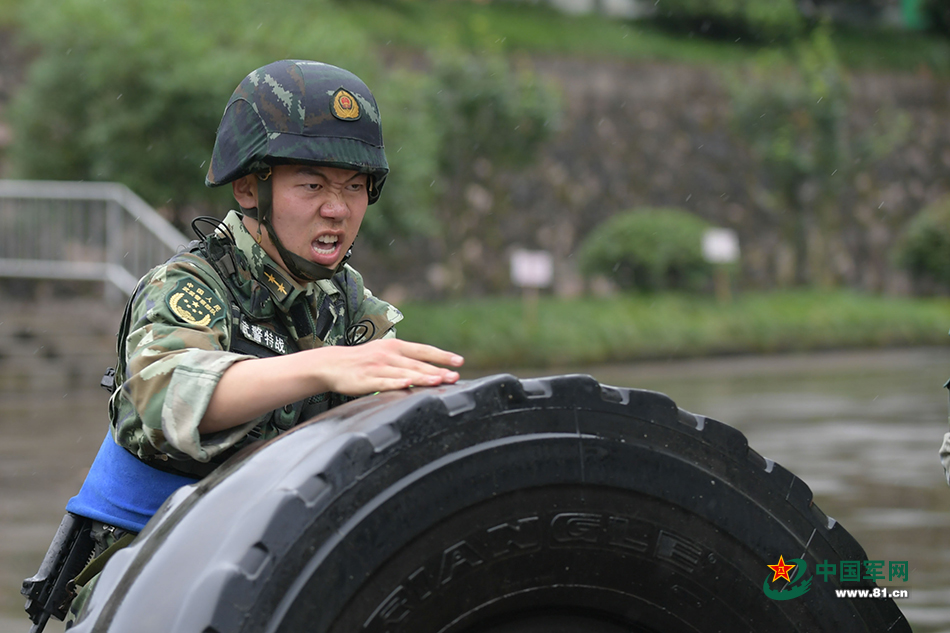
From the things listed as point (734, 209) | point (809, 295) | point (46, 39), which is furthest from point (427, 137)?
point (734, 209)

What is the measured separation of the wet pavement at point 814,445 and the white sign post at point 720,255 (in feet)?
13.5

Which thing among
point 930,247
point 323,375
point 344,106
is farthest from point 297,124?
point 930,247

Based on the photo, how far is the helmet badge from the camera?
215 cm

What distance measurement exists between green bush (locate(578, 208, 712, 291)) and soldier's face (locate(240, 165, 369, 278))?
2033 centimetres

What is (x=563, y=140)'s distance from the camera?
1070 inches

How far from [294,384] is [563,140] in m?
25.9

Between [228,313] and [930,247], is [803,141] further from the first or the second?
[228,313]

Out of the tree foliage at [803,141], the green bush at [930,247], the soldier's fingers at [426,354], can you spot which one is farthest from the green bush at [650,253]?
the soldier's fingers at [426,354]

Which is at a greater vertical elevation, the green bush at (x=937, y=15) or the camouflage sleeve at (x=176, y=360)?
the green bush at (x=937, y=15)

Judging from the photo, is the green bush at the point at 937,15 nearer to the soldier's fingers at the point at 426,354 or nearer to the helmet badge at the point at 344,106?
the helmet badge at the point at 344,106

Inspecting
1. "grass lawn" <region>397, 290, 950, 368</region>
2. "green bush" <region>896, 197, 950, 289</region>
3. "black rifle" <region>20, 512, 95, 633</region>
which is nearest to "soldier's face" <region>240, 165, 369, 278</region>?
"black rifle" <region>20, 512, 95, 633</region>

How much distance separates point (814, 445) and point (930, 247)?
1910 centimetres

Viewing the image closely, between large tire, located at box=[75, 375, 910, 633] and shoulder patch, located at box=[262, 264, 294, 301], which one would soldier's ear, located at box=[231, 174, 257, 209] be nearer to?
shoulder patch, located at box=[262, 264, 294, 301]

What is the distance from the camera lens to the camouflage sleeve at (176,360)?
1761mm
